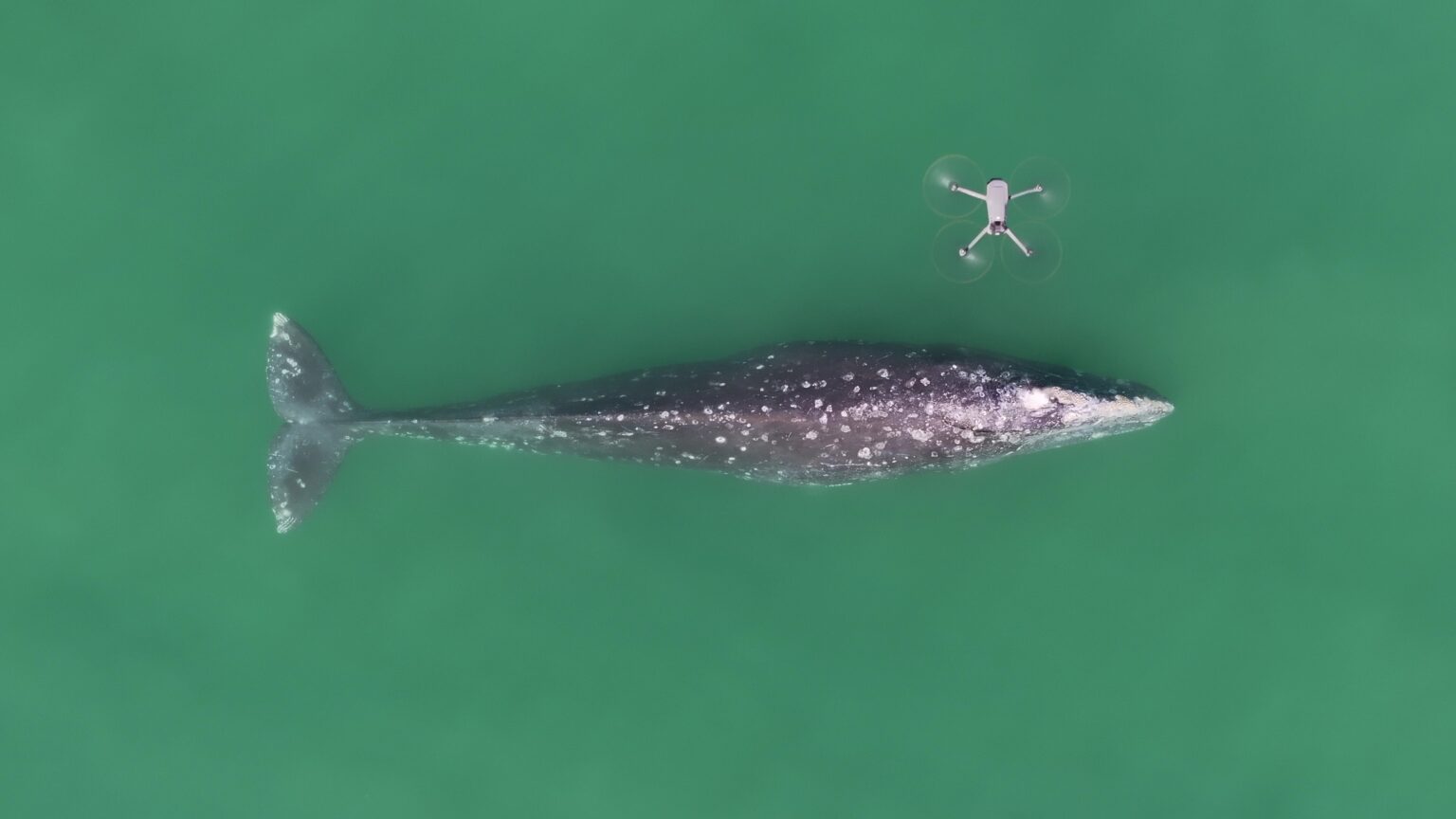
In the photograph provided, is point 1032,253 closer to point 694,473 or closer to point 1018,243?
point 1018,243

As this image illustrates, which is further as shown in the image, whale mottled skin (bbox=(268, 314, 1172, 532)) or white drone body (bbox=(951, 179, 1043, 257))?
whale mottled skin (bbox=(268, 314, 1172, 532))

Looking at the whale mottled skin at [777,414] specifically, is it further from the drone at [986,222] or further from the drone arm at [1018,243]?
the drone arm at [1018,243]

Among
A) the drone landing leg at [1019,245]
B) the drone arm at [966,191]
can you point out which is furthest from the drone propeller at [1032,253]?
the drone arm at [966,191]

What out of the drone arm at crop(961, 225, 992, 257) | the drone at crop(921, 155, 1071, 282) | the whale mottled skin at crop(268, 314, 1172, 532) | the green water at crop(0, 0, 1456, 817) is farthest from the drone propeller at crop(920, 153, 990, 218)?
the whale mottled skin at crop(268, 314, 1172, 532)

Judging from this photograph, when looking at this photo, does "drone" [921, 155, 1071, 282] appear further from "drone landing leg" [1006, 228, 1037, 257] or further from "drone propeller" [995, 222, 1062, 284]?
"drone landing leg" [1006, 228, 1037, 257]

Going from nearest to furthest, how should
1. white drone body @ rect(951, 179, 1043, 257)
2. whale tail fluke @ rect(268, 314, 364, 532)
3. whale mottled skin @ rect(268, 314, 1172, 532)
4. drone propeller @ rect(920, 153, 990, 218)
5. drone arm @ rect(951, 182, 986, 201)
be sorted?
white drone body @ rect(951, 179, 1043, 257) → whale mottled skin @ rect(268, 314, 1172, 532) → drone arm @ rect(951, 182, 986, 201) → whale tail fluke @ rect(268, 314, 364, 532) → drone propeller @ rect(920, 153, 990, 218)

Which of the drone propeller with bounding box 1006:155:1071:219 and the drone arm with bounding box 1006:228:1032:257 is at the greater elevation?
the drone propeller with bounding box 1006:155:1071:219

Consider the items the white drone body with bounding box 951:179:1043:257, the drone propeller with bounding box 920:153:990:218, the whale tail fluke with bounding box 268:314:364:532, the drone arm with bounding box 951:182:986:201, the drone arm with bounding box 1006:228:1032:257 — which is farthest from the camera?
the drone propeller with bounding box 920:153:990:218
